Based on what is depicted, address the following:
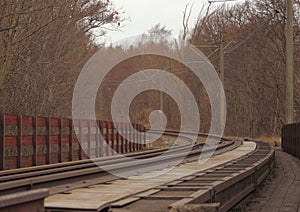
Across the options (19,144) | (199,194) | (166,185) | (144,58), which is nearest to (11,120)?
(19,144)

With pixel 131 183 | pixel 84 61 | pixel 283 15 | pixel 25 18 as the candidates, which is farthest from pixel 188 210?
pixel 283 15

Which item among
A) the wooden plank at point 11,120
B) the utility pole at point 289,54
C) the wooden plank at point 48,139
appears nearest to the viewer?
the wooden plank at point 11,120

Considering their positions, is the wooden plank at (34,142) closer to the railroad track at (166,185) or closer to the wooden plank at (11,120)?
the wooden plank at (11,120)

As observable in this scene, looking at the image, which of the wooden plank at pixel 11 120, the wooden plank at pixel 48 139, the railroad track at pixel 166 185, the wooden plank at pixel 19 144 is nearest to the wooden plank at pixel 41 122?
the wooden plank at pixel 48 139

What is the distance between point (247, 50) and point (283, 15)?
8.85m

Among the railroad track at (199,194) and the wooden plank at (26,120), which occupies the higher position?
the wooden plank at (26,120)

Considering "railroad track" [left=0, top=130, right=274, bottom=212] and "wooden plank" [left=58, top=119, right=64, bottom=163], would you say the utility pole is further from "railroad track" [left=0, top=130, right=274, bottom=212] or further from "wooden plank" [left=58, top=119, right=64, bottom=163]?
"railroad track" [left=0, top=130, right=274, bottom=212]

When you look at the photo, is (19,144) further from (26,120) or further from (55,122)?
(55,122)

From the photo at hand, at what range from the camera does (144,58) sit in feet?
255

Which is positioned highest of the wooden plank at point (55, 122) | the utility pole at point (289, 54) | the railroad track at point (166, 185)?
the utility pole at point (289, 54)

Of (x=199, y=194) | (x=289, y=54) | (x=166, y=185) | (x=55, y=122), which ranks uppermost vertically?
(x=289, y=54)

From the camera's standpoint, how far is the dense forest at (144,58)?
20.5 metres

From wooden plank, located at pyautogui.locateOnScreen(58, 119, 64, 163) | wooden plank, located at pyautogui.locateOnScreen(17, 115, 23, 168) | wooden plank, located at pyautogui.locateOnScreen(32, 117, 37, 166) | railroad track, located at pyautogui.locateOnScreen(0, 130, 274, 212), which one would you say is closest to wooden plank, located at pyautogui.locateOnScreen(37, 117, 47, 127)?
wooden plank, located at pyautogui.locateOnScreen(32, 117, 37, 166)

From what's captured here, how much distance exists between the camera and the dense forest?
2050 centimetres
